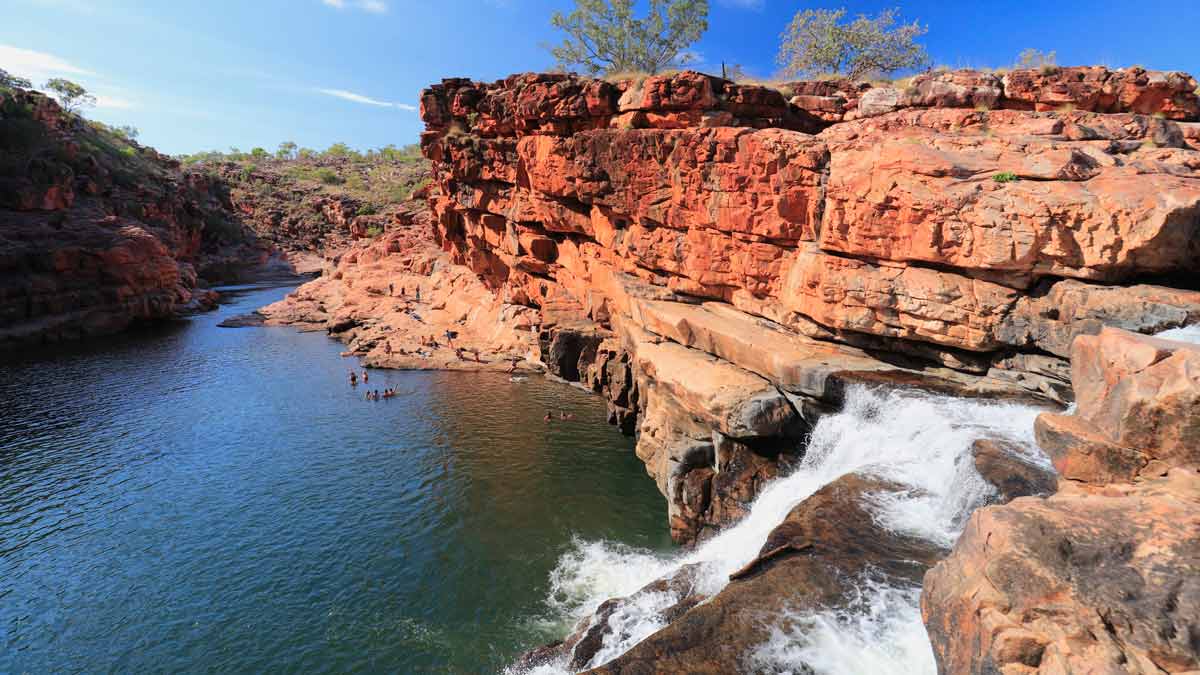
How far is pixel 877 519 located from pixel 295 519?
16.8 m

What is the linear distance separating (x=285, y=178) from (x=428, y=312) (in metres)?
75.1

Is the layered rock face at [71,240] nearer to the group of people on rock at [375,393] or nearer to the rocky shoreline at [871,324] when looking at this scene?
the rocky shoreline at [871,324]

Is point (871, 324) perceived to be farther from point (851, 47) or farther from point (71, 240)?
point (71, 240)

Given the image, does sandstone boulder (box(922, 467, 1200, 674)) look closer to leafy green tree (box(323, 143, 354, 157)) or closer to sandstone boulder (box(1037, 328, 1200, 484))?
sandstone boulder (box(1037, 328, 1200, 484))

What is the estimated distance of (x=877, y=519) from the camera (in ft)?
→ 34.1

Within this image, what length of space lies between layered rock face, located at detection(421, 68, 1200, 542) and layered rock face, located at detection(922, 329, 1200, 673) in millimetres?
7479

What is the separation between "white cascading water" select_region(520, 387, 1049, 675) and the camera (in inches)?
313

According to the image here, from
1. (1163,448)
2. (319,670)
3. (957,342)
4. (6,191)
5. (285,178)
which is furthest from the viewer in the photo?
(285,178)

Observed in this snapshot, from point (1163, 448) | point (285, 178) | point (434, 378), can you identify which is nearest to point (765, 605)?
point (1163, 448)

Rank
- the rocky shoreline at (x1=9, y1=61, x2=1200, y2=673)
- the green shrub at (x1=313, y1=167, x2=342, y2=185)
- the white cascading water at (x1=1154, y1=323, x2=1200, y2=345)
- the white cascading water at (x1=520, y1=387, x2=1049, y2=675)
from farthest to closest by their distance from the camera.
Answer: the green shrub at (x1=313, y1=167, x2=342, y2=185) < the white cascading water at (x1=1154, y1=323, x2=1200, y2=345) < the white cascading water at (x1=520, y1=387, x2=1049, y2=675) < the rocky shoreline at (x1=9, y1=61, x2=1200, y2=673)

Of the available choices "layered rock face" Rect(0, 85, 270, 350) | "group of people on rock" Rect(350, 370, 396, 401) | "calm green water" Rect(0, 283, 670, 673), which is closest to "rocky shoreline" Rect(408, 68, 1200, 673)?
"calm green water" Rect(0, 283, 670, 673)

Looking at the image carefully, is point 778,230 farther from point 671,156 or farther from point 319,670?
point 319,670

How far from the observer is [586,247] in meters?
30.7

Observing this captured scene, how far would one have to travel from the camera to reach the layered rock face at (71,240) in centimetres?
3981
